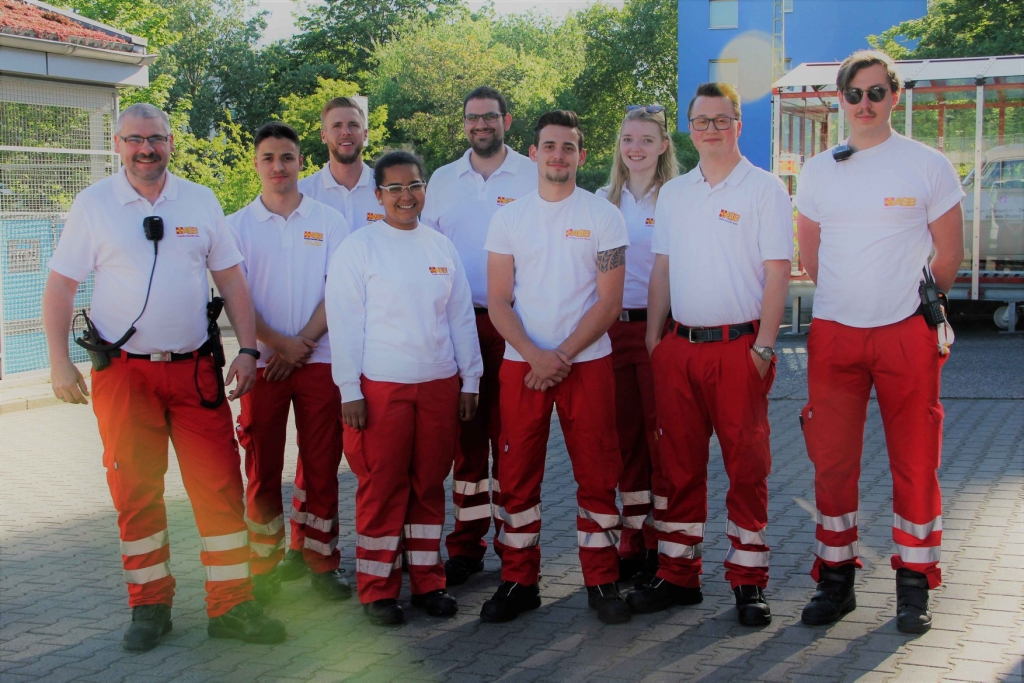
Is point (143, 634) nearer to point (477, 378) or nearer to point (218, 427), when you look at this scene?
point (218, 427)

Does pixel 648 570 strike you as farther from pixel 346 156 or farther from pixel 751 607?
pixel 346 156

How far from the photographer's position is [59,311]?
16.3ft

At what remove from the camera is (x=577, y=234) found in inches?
209

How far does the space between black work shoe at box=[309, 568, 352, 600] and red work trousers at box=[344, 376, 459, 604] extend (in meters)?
0.28

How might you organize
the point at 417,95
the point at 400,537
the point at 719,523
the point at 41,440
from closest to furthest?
the point at 400,537, the point at 719,523, the point at 41,440, the point at 417,95

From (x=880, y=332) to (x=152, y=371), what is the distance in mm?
3226

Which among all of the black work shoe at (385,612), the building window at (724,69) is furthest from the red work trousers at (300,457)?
the building window at (724,69)

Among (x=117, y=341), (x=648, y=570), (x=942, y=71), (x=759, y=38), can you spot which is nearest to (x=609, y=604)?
(x=648, y=570)

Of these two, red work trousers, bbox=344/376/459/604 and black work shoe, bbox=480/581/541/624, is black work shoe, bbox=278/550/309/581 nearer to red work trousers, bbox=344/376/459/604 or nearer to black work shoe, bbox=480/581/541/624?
red work trousers, bbox=344/376/459/604

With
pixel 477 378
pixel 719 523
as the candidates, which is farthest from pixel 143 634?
pixel 719 523

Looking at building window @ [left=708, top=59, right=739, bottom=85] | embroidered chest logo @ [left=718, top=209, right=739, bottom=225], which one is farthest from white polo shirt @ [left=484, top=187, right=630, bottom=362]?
building window @ [left=708, top=59, right=739, bottom=85]

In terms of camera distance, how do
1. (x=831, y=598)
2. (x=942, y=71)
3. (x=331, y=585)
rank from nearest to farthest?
(x=831, y=598), (x=331, y=585), (x=942, y=71)

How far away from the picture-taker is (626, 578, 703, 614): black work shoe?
17.4 ft

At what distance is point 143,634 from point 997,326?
14.3 meters
